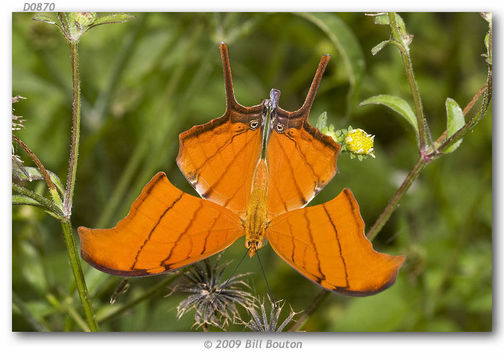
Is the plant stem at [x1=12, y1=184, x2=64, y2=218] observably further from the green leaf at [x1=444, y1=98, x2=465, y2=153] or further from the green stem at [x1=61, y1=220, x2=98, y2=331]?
the green leaf at [x1=444, y1=98, x2=465, y2=153]

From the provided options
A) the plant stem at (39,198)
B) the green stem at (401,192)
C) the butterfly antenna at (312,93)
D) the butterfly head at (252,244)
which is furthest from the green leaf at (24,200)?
the green stem at (401,192)

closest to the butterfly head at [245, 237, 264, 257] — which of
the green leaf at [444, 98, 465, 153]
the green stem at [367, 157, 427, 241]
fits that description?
the green stem at [367, 157, 427, 241]

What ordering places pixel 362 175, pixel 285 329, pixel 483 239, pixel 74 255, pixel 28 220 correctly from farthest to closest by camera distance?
pixel 362 175 < pixel 483 239 < pixel 28 220 < pixel 285 329 < pixel 74 255

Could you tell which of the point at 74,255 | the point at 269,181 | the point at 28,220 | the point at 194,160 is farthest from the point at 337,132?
the point at 28,220

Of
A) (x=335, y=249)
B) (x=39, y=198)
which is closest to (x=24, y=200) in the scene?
(x=39, y=198)

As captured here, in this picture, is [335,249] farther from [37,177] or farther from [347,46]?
[37,177]

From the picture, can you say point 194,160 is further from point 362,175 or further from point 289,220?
point 362,175
